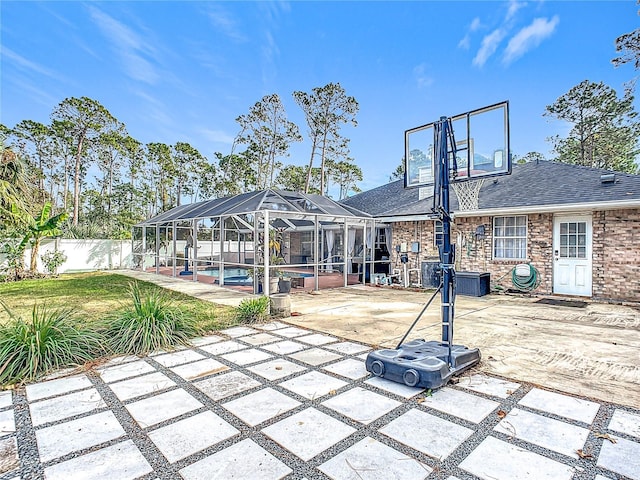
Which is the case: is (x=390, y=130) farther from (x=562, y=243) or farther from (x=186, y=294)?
(x=186, y=294)

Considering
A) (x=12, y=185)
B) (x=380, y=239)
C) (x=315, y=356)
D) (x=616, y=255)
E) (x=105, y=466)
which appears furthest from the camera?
(x=380, y=239)

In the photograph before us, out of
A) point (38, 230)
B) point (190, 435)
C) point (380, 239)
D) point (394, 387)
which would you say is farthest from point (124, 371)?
point (38, 230)

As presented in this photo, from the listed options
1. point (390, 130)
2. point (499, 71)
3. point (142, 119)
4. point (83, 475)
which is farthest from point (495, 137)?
point (142, 119)

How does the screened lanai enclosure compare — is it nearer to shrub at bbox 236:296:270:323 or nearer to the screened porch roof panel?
the screened porch roof panel

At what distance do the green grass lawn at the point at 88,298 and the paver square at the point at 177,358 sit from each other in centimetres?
112

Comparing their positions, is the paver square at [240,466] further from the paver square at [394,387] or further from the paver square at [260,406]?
the paver square at [394,387]

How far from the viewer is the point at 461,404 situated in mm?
3156

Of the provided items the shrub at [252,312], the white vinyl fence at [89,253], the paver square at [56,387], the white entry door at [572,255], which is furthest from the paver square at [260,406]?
the white vinyl fence at [89,253]

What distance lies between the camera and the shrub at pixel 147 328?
4711 mm

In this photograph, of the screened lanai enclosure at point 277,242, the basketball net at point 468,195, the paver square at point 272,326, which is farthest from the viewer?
the basketball net at point 468,195

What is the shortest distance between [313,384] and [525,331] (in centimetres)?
407

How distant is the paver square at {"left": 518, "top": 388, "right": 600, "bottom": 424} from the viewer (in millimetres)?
2936

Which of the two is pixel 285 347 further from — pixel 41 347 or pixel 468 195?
pixel 468 195

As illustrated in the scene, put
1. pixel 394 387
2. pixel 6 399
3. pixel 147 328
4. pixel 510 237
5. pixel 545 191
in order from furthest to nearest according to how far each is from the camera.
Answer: pixel 510 237 → pixel 545 191 → pixel 147 328 → pixel 394 387 → pixel 6 399
